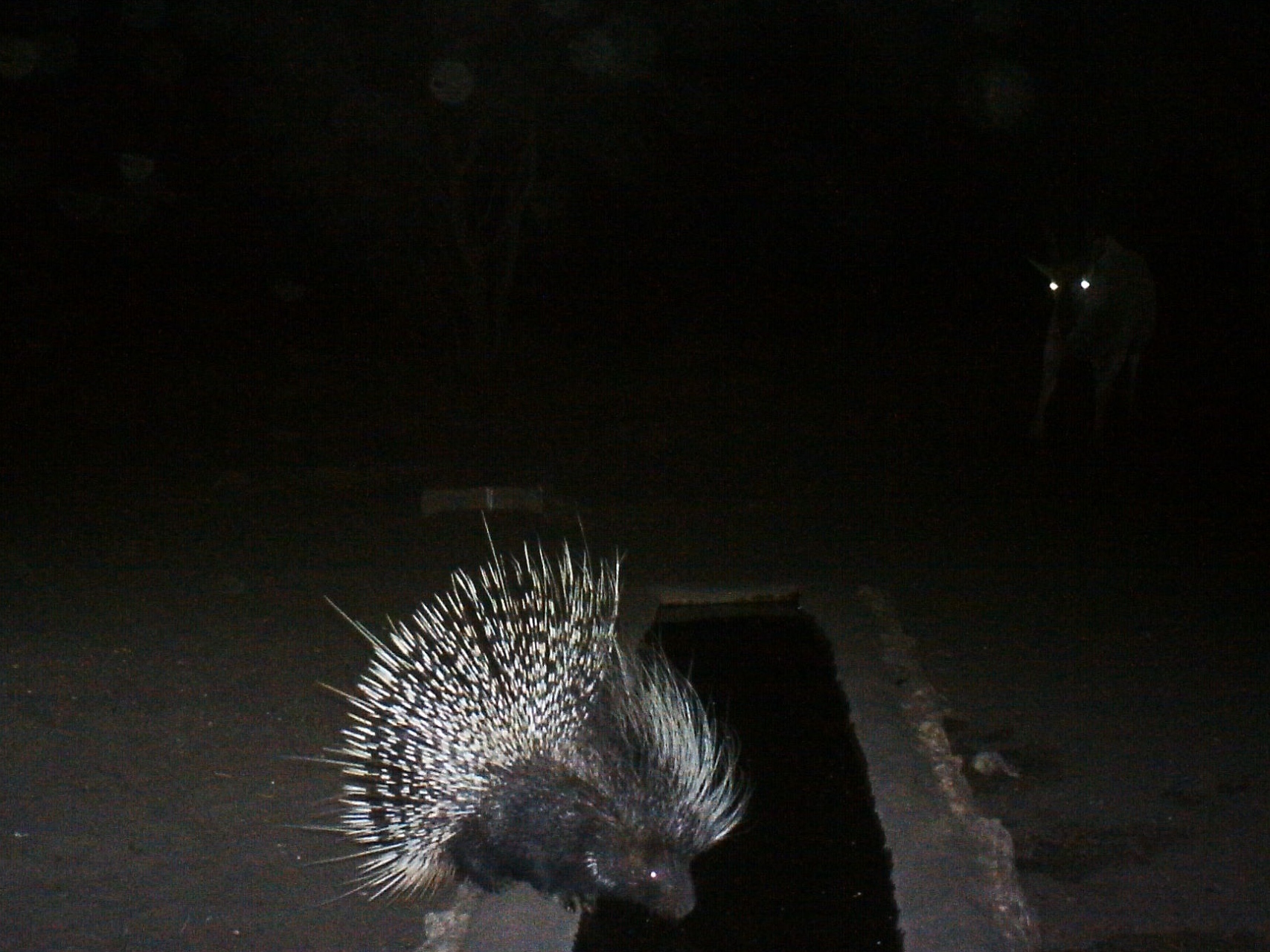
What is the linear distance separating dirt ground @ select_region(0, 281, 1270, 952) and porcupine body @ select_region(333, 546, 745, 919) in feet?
1.05

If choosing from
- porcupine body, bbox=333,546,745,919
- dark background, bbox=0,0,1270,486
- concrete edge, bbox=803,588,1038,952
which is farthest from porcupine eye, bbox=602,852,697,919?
dark background, bbox=0,0,1270,486

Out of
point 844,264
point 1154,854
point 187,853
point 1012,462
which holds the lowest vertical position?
point 844,264

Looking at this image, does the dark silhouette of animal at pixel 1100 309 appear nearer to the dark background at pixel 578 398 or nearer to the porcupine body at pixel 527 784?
the dark background at pixel 578 398

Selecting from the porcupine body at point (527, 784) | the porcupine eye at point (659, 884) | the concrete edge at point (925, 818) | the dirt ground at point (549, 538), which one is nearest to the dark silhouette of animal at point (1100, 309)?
the dirt ground at point (549, 538)

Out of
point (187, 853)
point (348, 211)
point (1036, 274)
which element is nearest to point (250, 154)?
point (348, 211)

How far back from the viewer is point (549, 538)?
8695 mm

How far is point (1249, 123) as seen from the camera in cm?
1655

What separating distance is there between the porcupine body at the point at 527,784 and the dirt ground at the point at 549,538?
321 millimetres

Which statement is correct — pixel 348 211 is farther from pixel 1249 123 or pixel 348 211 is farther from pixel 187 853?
pixel 187 853

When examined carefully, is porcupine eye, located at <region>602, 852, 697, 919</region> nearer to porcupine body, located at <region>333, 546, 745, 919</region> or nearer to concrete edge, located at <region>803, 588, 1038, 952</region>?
porcupine body, located at <region>333, 546, 745, 919</region>

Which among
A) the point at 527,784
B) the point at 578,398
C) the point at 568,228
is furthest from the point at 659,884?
the point at 568,228

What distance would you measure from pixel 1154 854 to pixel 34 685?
477cm

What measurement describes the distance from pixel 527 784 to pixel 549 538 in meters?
4.30

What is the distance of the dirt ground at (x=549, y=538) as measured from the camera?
14.2 ft
